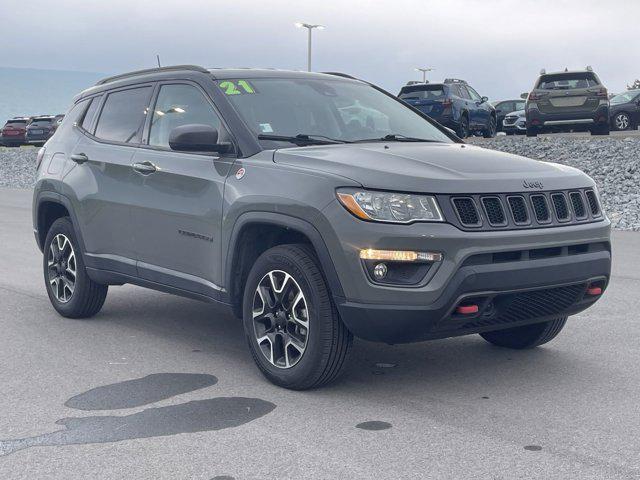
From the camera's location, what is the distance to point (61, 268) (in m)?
7.71

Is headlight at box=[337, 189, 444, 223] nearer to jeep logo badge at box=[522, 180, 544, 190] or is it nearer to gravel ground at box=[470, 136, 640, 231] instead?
jeep logo badge at box=[522, 180, 544, 190]

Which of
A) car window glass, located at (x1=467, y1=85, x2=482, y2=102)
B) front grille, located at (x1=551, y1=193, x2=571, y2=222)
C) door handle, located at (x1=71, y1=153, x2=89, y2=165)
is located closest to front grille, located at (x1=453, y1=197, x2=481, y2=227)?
front grille, located at (x1=551, y1=193, x2=571, y2=222)

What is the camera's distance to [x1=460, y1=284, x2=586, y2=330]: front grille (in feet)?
17.0

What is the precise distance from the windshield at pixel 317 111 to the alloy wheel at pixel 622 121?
25559mm

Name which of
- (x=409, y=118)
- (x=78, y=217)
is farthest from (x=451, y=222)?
(x=78, y=217)

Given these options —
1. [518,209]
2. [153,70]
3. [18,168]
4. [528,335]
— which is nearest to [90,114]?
[153,70]

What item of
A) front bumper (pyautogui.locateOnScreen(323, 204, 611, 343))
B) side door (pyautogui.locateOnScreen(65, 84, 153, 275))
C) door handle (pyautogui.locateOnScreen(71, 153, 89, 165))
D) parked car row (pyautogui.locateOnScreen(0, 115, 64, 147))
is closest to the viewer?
front bumper (pyautogui.locateOnScreen(323, 204, 611, 343))

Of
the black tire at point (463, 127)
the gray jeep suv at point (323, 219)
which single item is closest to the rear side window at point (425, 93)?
the black tire at point (463, 127)

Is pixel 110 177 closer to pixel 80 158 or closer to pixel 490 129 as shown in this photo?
pixel 80 158

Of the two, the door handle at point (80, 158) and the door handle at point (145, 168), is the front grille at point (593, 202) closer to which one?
the door handle at point (145, 168)

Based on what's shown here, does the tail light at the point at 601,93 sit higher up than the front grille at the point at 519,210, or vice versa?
the tail light at the point at 601,93

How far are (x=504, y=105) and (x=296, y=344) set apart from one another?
119 ft

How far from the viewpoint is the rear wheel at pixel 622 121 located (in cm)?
3084

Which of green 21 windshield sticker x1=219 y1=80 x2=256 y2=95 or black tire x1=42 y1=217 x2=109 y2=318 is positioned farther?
black tire x1=42 y1=217 x2=109 y2=318
